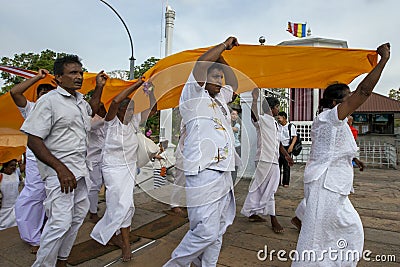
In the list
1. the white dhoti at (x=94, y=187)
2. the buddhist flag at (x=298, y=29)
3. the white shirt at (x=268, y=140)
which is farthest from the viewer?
the buddhist flag at (x=298, y=29)

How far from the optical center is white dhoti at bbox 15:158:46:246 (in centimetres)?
327

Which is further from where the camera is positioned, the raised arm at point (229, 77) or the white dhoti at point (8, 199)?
the white dhoti at point (8, 199)

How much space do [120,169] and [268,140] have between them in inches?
77.6

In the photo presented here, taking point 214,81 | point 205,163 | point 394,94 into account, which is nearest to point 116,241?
point 205,163

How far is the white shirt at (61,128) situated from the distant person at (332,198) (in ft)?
6.03

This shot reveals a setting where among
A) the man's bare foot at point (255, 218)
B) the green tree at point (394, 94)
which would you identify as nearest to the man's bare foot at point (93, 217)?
the man's bare foot at point (255, 218)

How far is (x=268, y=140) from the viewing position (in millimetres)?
4094

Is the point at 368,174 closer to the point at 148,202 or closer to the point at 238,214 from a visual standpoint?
the point at 238,214

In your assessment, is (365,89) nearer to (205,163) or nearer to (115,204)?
(205,163)

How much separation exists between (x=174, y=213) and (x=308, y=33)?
38.0 ft

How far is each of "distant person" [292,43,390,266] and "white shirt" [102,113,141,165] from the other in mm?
1859

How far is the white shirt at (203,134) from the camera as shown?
221cm

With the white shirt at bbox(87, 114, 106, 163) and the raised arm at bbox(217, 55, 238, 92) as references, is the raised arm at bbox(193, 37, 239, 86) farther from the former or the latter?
the white shirt at bbox(87, 114, 106, 163)

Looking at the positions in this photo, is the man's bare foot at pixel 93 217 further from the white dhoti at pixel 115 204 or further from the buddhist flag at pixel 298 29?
the buddhist flag at pixel 298 29
